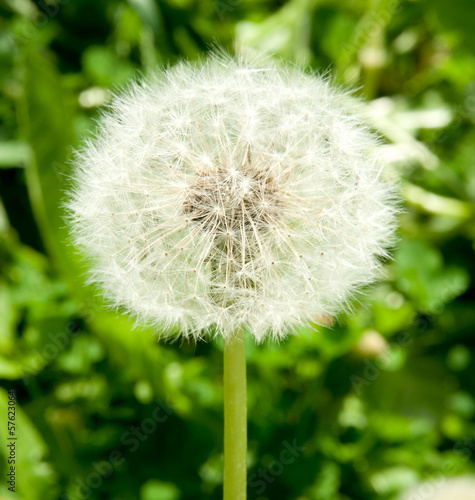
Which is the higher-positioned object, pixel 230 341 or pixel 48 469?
pixel 48 469

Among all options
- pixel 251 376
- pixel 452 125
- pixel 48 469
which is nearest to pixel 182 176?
pixel 251 376

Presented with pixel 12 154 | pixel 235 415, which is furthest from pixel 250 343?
pixel 12 154

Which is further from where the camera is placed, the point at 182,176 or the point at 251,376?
the point at 251,376

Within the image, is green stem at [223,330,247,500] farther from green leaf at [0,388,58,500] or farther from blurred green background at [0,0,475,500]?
green leaf at [0,388,58,500]

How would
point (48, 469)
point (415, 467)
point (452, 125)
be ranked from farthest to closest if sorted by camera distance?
1. point (452, 125)
2. point (415, 467)
3. point (48, 469)

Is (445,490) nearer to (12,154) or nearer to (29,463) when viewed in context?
(29,463)

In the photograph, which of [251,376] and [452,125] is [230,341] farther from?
[452,125]

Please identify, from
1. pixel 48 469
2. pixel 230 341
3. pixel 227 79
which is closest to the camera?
pixel 230 341
